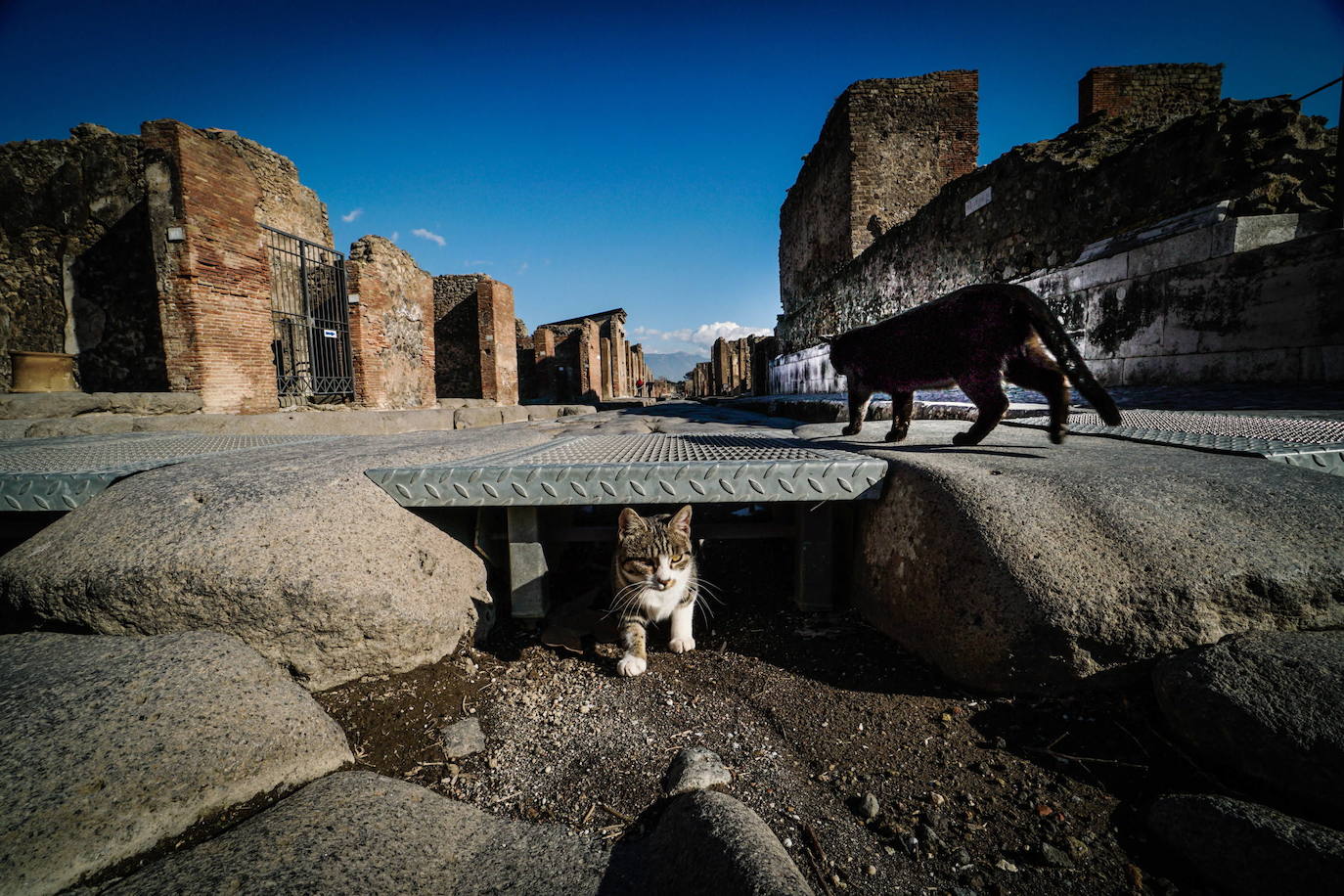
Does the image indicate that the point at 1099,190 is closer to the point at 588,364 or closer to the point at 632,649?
the point at 632,649

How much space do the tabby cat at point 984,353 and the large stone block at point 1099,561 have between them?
0.98 feet

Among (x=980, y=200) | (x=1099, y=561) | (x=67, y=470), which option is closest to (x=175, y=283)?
(x=67, y=470)

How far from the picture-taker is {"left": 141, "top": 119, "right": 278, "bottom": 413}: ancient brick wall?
21.5ft

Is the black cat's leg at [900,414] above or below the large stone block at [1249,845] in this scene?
above

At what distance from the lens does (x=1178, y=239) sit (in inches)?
157

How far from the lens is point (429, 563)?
2012mm

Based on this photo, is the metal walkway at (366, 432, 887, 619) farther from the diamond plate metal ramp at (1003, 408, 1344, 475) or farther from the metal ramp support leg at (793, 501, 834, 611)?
the diamond plate metal ramp at (1003, 408, 1344, 475)

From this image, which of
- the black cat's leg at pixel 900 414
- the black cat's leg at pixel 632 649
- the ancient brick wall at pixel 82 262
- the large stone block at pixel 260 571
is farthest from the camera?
the ancient brick wall at pixel 82 262

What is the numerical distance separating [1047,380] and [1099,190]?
4961 millimetres

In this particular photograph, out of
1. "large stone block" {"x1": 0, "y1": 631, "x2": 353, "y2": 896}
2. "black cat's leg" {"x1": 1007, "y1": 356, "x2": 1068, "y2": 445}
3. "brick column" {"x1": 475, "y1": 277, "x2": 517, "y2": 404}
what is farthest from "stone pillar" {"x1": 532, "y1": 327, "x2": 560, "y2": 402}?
"black cat's leg" {"x1": 1007, "y1": 356, "x2": 1068, "y2": 445}

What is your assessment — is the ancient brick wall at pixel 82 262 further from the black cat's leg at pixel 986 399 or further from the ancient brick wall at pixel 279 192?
the black cat's leg at pixel 986 399

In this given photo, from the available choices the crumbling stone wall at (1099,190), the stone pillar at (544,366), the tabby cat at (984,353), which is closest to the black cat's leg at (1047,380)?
the tabby cat at (984,353)

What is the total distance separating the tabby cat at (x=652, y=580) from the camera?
6.70ft

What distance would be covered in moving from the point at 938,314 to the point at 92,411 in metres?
8.87
